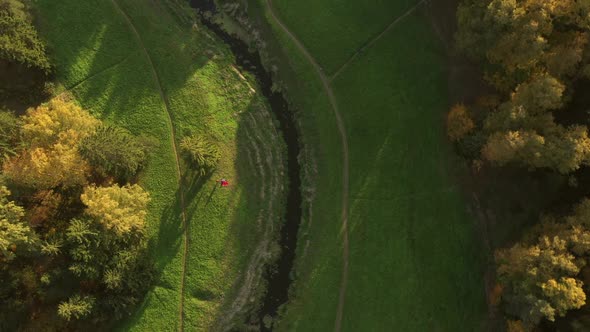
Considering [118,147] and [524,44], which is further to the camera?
[118,147]

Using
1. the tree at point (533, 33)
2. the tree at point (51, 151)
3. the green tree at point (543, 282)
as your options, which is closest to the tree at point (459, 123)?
the tree at point (533, 33)

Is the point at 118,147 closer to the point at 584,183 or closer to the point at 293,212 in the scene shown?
the point at 293,212

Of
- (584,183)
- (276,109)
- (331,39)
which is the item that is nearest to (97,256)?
(276,109)

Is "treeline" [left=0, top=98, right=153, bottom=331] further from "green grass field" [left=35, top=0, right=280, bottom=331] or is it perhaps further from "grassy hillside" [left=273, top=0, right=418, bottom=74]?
"grassy hillside" [left=273, top=0, right=418, bottom=74]

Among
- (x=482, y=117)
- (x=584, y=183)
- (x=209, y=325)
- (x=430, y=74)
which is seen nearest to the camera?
(x=584, y=183)

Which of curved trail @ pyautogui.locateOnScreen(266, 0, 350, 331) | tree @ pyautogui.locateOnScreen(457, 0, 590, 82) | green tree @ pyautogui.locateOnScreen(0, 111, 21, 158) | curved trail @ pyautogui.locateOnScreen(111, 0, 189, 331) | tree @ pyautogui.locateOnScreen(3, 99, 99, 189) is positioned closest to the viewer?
tree @ pyautogui.locateOnScreen(457, 0, 590, 82)

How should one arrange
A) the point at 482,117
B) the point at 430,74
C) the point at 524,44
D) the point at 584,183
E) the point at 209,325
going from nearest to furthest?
1. the point at 524,44
2. the point at 584,183
3. the point at 482,117
4. the point at 209,325
5. the point at 430,74

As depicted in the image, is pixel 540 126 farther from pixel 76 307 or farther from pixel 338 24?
pixel 76 307

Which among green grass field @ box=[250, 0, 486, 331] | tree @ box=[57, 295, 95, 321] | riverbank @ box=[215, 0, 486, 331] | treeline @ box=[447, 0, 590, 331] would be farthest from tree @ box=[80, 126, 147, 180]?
treeline @ box=[447, 0, 590, 331]
